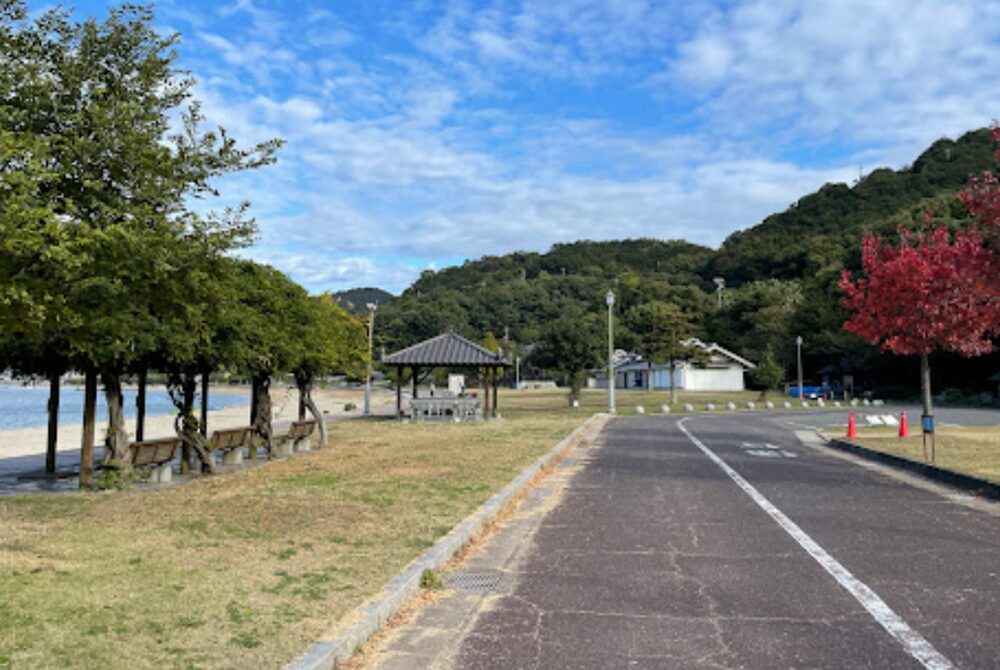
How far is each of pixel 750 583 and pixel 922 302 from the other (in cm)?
1396

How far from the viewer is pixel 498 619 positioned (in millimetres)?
5680

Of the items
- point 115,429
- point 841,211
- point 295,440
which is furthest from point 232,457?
point 841,211


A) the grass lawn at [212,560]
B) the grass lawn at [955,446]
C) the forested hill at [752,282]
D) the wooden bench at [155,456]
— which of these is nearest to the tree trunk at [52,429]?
the wooden bench at [155,456]

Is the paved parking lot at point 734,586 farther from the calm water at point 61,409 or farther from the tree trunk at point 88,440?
the calm water at point 61,409

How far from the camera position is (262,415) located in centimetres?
1886

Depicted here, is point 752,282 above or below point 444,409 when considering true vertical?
above

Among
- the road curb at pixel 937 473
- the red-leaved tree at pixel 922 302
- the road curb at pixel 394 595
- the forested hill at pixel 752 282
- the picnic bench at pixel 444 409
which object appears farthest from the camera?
the forested hill at pixel 752 282

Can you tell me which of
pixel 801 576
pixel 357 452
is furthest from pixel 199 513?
pixel 357 452

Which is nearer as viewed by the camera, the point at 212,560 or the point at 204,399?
the point at 212,560

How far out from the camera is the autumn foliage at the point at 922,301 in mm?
15820

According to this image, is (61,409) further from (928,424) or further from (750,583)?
(750,583)

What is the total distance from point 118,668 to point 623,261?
157 metres

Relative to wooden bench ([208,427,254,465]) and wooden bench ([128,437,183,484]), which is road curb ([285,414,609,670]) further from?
wooden bench ([208,427,254,465])

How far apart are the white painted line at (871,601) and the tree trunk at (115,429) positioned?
9.57 metres
